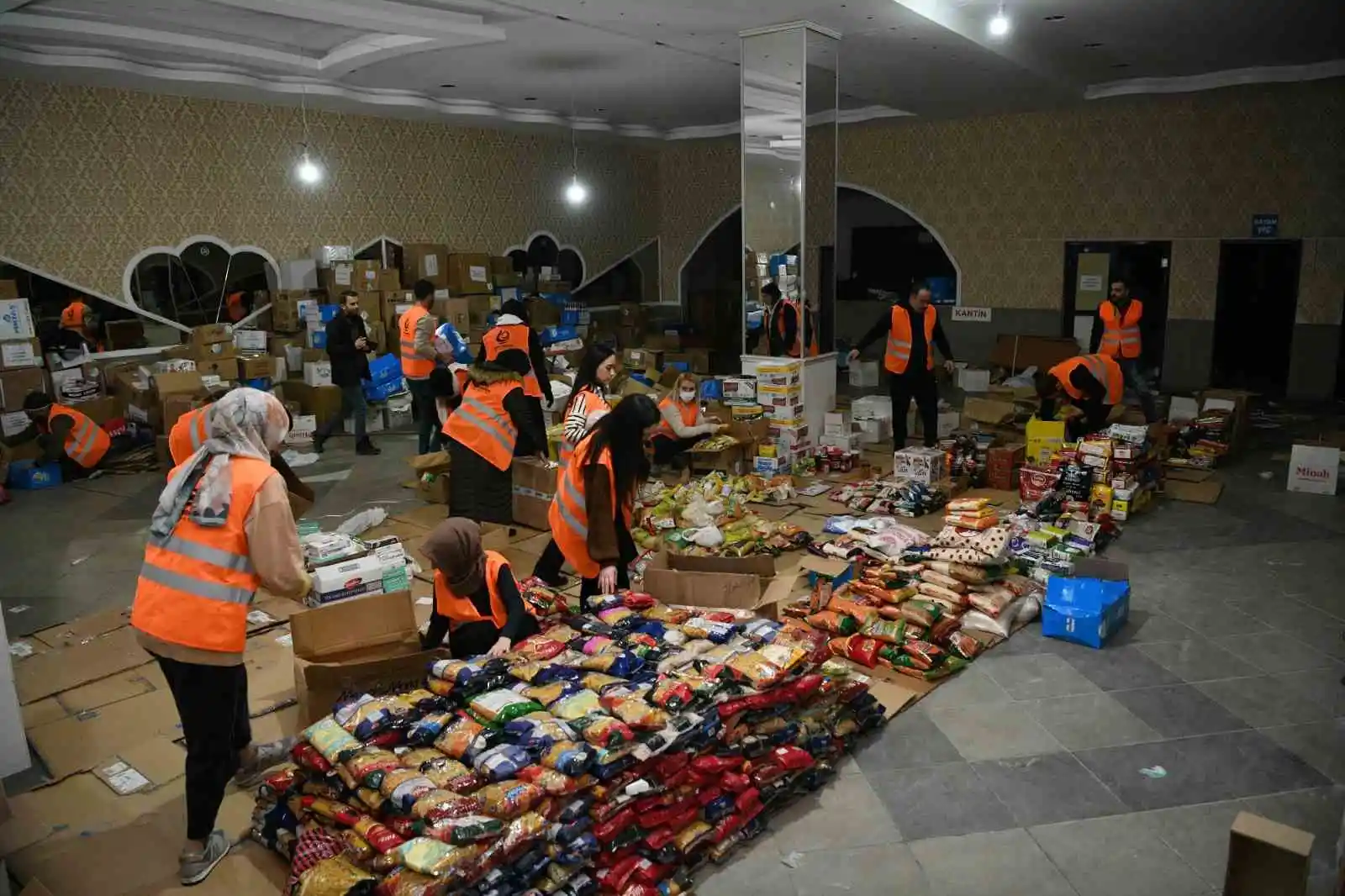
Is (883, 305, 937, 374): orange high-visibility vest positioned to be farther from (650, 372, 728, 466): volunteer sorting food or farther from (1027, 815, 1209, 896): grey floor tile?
(1027, 815, 1209, 896): grey floor tile

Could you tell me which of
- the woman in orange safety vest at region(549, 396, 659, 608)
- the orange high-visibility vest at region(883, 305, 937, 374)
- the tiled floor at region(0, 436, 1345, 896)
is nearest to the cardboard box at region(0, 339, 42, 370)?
the tiled floor at region(0, 436, 1345, 896)

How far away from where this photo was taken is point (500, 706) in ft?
10.1

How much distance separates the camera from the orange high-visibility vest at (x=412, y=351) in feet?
25.2

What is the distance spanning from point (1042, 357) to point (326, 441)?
819 cm

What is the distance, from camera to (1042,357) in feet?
37.9

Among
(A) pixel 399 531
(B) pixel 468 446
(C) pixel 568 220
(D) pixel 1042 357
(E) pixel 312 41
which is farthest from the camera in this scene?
(C) pixel 568 220

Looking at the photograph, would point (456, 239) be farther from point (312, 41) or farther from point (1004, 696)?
point (1004, 696)

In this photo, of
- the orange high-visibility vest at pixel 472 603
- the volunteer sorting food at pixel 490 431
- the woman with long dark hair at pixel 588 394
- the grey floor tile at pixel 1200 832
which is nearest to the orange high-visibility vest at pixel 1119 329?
the woman with long dark hair at pixel 588 394

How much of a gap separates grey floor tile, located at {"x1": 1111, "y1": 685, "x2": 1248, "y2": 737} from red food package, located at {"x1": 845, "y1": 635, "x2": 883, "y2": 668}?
1026mm

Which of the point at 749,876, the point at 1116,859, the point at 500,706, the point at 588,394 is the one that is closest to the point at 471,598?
the point at 500,706

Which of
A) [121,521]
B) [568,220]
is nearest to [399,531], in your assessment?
[121,521]

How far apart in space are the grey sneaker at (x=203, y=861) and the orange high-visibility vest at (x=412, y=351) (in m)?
4.87

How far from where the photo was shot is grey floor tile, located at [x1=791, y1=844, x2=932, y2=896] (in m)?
3.00

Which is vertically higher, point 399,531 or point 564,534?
point 564,534
